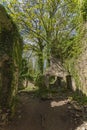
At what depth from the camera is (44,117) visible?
1015 cm

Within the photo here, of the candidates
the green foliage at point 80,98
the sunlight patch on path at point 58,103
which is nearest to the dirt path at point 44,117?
the sunlight patch on path at point 58,103

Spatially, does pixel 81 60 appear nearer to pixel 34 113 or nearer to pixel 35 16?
pixel 34 113

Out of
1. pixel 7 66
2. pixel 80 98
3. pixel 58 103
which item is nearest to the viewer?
pixel 7 66

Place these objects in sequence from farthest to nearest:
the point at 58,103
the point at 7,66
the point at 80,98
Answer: the point at 80,98 < the point at 58,103 < the point at 7,66

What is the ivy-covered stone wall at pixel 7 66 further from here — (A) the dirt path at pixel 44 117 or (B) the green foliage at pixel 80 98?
(B) the green foliage at pixel 80 98

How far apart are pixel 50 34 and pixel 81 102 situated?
365 inches

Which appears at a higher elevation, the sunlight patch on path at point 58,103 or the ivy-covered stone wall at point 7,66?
the ivy-covered stone wall at point 7,66

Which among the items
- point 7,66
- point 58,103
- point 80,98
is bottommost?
point 58,103

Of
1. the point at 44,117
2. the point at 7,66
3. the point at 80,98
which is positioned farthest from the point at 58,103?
the point at 7,66

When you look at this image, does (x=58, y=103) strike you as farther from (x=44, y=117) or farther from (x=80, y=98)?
(x=44, y=117)

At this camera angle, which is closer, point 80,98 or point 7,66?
point 7,66

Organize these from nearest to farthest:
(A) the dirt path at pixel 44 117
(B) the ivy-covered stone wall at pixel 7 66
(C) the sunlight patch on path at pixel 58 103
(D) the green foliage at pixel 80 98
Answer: (A) the dirt path at pixel 44 117, (B) the ivy-covered stone wall at pixel 7 66, (C) the sunlight patch on path at pixel 58 103, (D) the green foliage at pixel 80 98

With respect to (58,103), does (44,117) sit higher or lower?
lower

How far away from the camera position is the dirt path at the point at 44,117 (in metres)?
9.35
